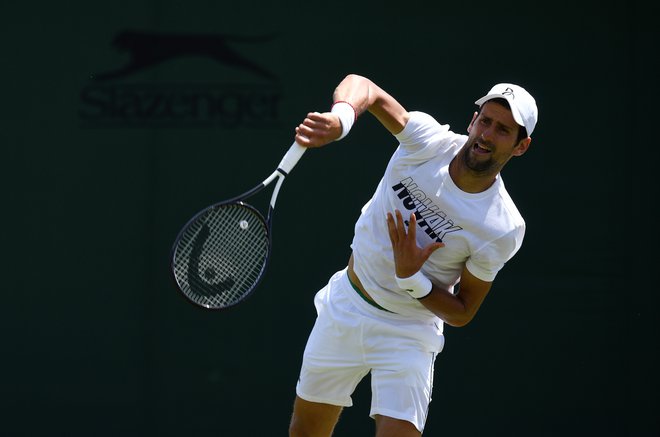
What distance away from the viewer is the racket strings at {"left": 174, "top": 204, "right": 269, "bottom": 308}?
14.6ft

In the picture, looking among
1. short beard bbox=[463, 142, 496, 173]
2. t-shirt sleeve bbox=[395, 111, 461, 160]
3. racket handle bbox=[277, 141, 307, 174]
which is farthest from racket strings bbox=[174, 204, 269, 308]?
short beard bbox=[463, 142, 496, 173]

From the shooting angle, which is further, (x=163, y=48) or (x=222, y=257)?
(x=163, y=48)

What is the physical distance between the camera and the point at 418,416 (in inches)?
181

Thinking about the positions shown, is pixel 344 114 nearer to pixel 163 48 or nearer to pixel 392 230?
pixel 392 230

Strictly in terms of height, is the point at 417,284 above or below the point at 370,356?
above

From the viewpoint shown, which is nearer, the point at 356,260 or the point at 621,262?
the point at 356,260

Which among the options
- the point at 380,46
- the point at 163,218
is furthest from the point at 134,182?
the point at 380,46

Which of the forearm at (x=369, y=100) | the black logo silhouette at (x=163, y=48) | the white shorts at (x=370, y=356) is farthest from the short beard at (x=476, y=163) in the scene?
the black logo silhouette at (x=163, y=48)

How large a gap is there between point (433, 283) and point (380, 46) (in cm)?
182

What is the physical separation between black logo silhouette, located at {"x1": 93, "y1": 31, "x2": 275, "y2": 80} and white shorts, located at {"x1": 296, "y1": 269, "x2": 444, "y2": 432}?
1649mm

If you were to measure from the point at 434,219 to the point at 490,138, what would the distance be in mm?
364

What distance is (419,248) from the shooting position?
14.5 ft

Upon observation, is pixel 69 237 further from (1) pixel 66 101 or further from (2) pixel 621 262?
(2) pixel 621 262

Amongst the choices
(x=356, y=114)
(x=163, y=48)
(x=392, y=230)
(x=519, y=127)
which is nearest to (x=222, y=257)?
(x=392, y=230)
